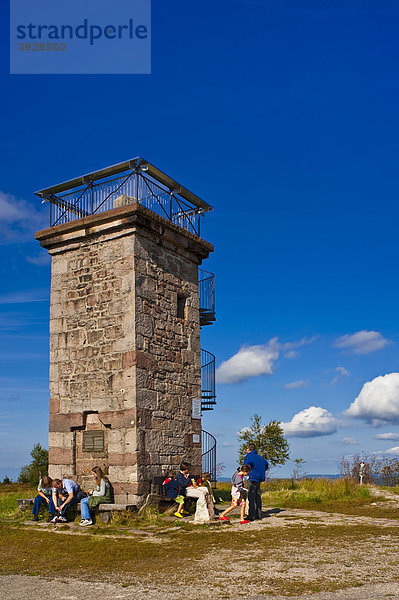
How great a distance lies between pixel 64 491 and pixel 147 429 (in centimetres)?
201

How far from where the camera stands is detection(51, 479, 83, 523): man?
10.7 m

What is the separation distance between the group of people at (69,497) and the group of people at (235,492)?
1.37 metres

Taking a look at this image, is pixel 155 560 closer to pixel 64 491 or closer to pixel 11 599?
pixel 11 599

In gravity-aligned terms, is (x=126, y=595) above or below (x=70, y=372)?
below

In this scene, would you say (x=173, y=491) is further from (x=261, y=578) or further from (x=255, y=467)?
(x=261, y=578)

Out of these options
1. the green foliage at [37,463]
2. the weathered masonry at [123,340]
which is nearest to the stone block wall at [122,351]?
the weathered masonry at [123,340]

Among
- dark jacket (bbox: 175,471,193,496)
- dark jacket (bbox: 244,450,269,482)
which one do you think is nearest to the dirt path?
dark jacket (bbox: 244,450,269,482)

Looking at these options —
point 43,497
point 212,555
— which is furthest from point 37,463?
point 212,555

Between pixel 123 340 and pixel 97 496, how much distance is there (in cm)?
307

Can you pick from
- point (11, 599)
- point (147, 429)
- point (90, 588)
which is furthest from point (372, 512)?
point (11, 599)

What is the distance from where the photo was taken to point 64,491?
11.3m

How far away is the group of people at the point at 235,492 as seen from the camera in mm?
10172

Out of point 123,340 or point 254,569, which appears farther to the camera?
point 123,340

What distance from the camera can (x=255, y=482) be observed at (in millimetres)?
10547
